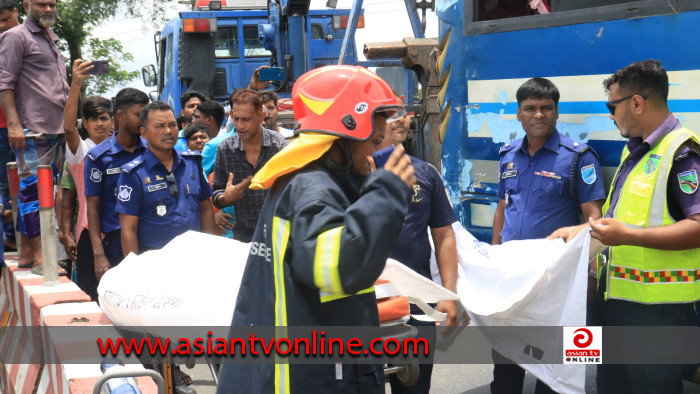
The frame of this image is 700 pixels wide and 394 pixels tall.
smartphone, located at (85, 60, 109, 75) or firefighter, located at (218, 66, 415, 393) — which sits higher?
smartphone, located at (85, 60, 109, 75)

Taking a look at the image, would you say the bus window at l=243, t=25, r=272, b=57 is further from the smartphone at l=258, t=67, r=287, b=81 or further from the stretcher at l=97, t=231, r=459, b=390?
the stretcher at l=97, t=231, r=459, b=390

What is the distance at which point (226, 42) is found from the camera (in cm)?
1197

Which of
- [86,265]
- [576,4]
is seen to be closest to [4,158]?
[86,265]

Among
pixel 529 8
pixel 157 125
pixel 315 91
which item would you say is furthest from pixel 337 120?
pixel 529 8

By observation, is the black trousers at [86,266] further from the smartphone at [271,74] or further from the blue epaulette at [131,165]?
the smartphone at [271,74]

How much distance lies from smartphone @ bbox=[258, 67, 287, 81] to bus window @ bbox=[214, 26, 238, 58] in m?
1.49

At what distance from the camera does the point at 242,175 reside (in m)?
4.86

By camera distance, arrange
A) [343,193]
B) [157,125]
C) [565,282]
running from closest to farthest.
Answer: [343,193] → [565,282] → [157,125]

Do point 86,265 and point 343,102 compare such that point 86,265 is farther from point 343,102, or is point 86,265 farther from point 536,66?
point 343,102

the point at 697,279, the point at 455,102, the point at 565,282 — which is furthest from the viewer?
the point at 455,102

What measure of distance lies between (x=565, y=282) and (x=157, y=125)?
254 cm

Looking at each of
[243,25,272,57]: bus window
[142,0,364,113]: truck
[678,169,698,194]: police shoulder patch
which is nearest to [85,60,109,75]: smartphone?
[678,169,698,194]: police shoulder patch

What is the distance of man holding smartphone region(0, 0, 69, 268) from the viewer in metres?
5.39

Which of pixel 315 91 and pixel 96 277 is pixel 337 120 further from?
pixel 96 277
